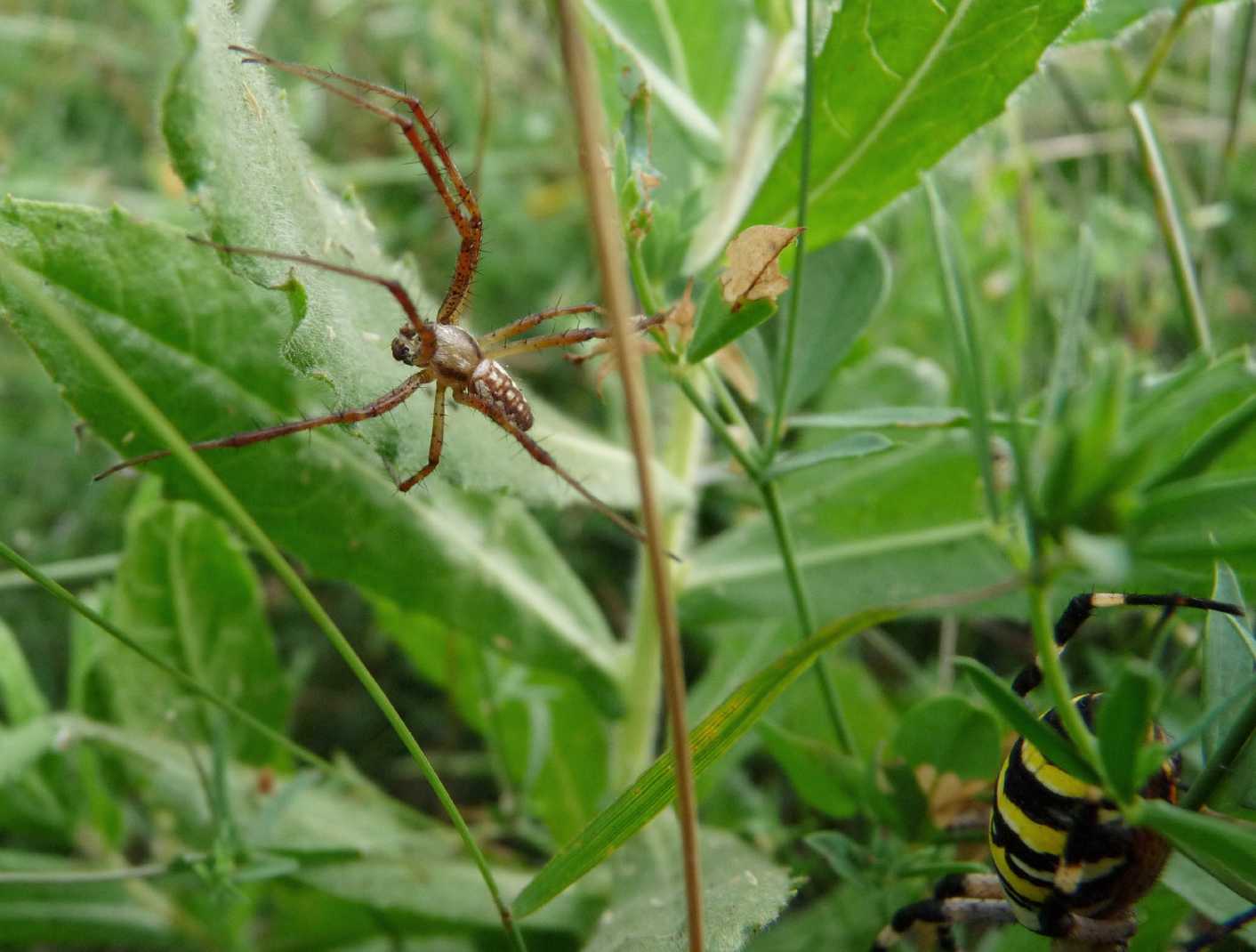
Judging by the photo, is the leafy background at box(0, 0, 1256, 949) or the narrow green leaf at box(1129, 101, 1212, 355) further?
the narrow green leaf at box(1129, 101, 1212, 355)

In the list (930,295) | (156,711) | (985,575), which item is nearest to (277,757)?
(156,711)

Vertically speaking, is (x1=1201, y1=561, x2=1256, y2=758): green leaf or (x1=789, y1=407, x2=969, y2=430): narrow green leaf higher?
(x1=789, y1=407, x2=969, y2=430): narrow green leaf

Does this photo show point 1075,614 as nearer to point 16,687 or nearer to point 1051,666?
point 1051,666

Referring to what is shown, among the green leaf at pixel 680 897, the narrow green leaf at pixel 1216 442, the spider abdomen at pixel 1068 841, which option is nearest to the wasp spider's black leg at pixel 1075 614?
the spider abdomen at pixel 1068 841

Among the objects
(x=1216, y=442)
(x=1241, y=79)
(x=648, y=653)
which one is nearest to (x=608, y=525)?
(x=648, y=653)

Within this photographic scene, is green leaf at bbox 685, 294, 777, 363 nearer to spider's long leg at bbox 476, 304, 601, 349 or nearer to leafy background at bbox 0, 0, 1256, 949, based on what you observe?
leafy background at bbox 0, 0, 1256, 949

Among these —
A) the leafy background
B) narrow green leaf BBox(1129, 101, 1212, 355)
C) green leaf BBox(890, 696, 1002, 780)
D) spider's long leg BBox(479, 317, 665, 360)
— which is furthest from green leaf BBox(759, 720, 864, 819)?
narrow green leaf BBox(1129, 101, 1212, 355)
